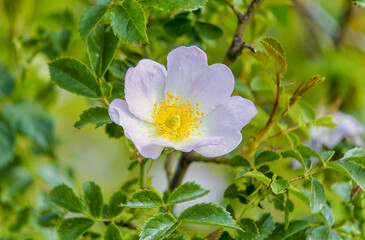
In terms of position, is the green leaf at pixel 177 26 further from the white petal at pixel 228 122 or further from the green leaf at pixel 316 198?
the green leaf at pixel 316 198

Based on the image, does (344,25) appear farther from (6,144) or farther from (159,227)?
(159,227)

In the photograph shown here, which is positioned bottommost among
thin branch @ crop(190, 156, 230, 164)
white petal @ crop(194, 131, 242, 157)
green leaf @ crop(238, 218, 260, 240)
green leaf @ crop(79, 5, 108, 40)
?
thin branch @ crop(190, 156, 230, 164)

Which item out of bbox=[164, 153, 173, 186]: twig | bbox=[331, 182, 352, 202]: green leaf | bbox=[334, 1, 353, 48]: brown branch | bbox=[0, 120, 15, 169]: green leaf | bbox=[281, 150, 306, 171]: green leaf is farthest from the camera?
bbox=[334, 1, 353, 48]: brown branch

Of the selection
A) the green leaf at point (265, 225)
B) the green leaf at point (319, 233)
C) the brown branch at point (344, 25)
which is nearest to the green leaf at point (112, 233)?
the green leaf at point (265, 225)

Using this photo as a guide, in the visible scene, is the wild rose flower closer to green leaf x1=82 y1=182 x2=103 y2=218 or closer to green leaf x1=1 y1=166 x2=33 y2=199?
green leaf x1=82 y1=182 x2=103 y2=218

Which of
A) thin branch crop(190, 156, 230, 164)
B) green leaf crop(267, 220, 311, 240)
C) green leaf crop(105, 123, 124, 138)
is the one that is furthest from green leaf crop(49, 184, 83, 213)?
green leaf crop(267, 220, 311, 240)

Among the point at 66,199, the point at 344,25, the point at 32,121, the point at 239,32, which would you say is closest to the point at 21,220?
the point at 66,199
